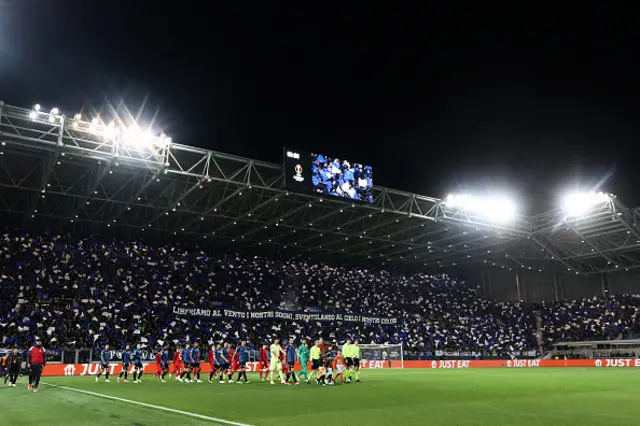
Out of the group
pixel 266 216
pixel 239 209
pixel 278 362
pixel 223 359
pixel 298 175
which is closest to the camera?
pixel 278 362

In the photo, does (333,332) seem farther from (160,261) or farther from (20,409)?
(20,409)

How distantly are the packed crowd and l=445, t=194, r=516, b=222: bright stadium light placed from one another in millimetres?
14382

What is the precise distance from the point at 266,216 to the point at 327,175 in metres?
10.5

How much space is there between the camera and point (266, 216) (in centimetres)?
4225

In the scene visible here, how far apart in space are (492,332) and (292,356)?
124 feet

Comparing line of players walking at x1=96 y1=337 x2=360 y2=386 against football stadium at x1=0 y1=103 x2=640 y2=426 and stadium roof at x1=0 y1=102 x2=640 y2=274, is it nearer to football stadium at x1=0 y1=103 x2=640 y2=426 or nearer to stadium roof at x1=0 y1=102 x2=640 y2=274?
football stadium at x1=0 y1=103 x2=640 y2=426

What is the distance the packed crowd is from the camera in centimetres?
3375

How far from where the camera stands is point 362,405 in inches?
478

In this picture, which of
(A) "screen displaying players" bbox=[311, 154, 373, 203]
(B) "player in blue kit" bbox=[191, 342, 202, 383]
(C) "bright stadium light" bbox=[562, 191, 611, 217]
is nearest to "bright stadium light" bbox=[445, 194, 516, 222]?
(C) "bright stadium light" bbox=[562, 191, 611, 217]

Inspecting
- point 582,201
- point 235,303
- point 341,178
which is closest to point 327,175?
point 341,178

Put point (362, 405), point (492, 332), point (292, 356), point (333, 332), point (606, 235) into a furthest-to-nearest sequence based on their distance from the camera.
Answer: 1. point (492, 332)
2. point (606, 235)
3. point (333, 332)
4. point (292, 356)
5. point (362, 405)

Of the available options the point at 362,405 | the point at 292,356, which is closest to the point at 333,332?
the point at 292,356

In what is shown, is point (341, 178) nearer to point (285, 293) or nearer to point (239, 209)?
point (239, 209)

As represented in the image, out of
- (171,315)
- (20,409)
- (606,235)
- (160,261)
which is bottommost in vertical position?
(20,409)
